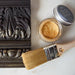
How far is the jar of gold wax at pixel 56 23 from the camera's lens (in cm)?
53

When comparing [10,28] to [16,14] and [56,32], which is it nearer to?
[16,14]

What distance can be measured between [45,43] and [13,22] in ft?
0.52

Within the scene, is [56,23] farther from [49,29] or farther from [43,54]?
[43,54]

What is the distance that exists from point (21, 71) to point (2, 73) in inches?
3.1

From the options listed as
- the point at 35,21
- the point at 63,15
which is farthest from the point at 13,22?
the point at 63,15

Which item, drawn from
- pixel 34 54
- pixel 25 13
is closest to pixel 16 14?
pixel 25 13

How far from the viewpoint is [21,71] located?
56 cm

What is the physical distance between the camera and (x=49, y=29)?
0.56 meters

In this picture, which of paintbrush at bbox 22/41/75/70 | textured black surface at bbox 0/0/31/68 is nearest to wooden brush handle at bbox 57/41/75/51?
Result: paintbrush at bbox 22/41/75/70

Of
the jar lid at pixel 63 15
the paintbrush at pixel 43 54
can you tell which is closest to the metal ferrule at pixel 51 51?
the paintbrush at pixel 43 54

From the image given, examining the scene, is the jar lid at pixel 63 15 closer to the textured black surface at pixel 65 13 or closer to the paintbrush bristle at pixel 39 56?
the textured black surface at pixel 65 13

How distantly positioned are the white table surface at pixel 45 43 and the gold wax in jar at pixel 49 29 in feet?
0.09

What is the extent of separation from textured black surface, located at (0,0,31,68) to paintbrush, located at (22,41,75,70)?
37 millimetres

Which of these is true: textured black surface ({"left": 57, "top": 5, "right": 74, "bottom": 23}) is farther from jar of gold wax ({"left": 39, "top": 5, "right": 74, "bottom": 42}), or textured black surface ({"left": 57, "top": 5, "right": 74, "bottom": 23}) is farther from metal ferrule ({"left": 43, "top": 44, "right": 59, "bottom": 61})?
metal ferrule ({"left": 43, "top": 44, "right": 59, "bottom": 61})
